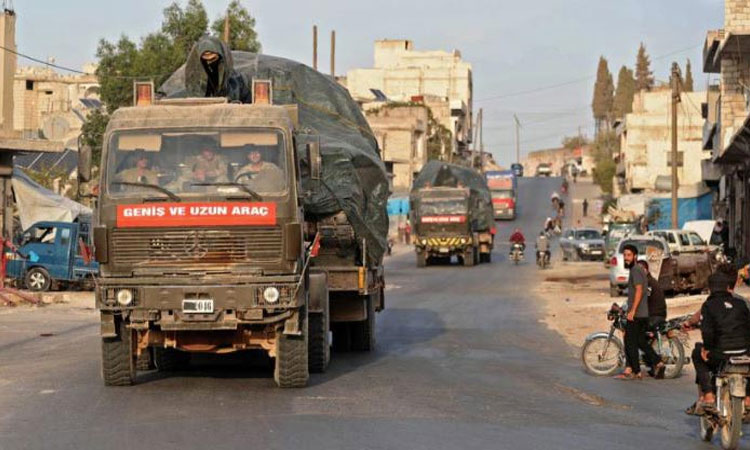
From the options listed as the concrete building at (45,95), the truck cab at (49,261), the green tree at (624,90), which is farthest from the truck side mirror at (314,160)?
the green tree at (624,90)

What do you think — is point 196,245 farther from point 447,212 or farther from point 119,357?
point 447,212

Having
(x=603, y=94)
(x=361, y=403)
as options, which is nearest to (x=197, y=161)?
(x=361, y=403)

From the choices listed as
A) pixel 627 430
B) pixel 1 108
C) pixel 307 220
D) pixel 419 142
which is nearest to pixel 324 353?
pixel 307 220

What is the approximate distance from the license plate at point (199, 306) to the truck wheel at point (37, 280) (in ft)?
70.6

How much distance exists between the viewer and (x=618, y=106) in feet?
522

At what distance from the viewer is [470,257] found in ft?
169

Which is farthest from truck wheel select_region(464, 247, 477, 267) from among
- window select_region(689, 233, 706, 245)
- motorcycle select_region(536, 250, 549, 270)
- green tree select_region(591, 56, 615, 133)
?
green tree select_region(591, 56, 615, 133)

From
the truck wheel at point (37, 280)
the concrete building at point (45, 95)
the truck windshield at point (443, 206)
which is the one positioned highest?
the concrete building at point (45, 95)

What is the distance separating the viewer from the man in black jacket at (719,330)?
10773 mm

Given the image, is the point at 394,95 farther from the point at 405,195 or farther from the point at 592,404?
the point at 592,404

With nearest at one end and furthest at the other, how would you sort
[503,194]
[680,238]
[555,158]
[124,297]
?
[124,297]
[680,238]
[503,194]
[555,158]

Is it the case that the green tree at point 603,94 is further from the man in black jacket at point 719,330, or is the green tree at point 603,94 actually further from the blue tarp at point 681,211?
the man in black jacket at point 719,330

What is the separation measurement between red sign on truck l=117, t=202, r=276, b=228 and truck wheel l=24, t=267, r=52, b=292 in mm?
21228

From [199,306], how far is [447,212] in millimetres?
37426
